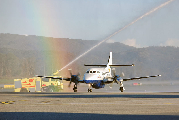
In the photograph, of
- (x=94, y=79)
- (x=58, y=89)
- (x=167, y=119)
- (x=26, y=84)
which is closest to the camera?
(x=167, y=119)

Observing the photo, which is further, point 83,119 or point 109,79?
point 109,79

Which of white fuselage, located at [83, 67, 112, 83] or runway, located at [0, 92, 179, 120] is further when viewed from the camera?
white fuselage, located at [83, 67, 112, 83]

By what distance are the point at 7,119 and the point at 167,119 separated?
730cm

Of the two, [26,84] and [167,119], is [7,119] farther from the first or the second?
Answer: [26,84]

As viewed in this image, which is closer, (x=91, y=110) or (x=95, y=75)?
(x=91, y=110)

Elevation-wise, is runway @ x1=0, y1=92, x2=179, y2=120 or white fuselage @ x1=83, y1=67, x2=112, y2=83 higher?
white fuselage @ x1=83, y1=67, x2=112, y2=83

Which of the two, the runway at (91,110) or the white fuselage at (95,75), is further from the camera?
the white fuselage at (95,75)

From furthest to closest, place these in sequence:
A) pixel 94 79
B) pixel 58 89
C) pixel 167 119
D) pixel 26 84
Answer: pixel 58 89, pixel 26 84, pixel 94 79, pixel 167 119

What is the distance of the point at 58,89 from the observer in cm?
10869

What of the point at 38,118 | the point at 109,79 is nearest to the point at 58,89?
the point at 109,79

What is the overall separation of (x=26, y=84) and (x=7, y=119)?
84692mm

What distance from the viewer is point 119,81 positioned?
63.6 metres

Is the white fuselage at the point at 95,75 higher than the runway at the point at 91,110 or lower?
higher

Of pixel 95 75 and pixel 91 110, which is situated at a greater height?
pixel 95 75
